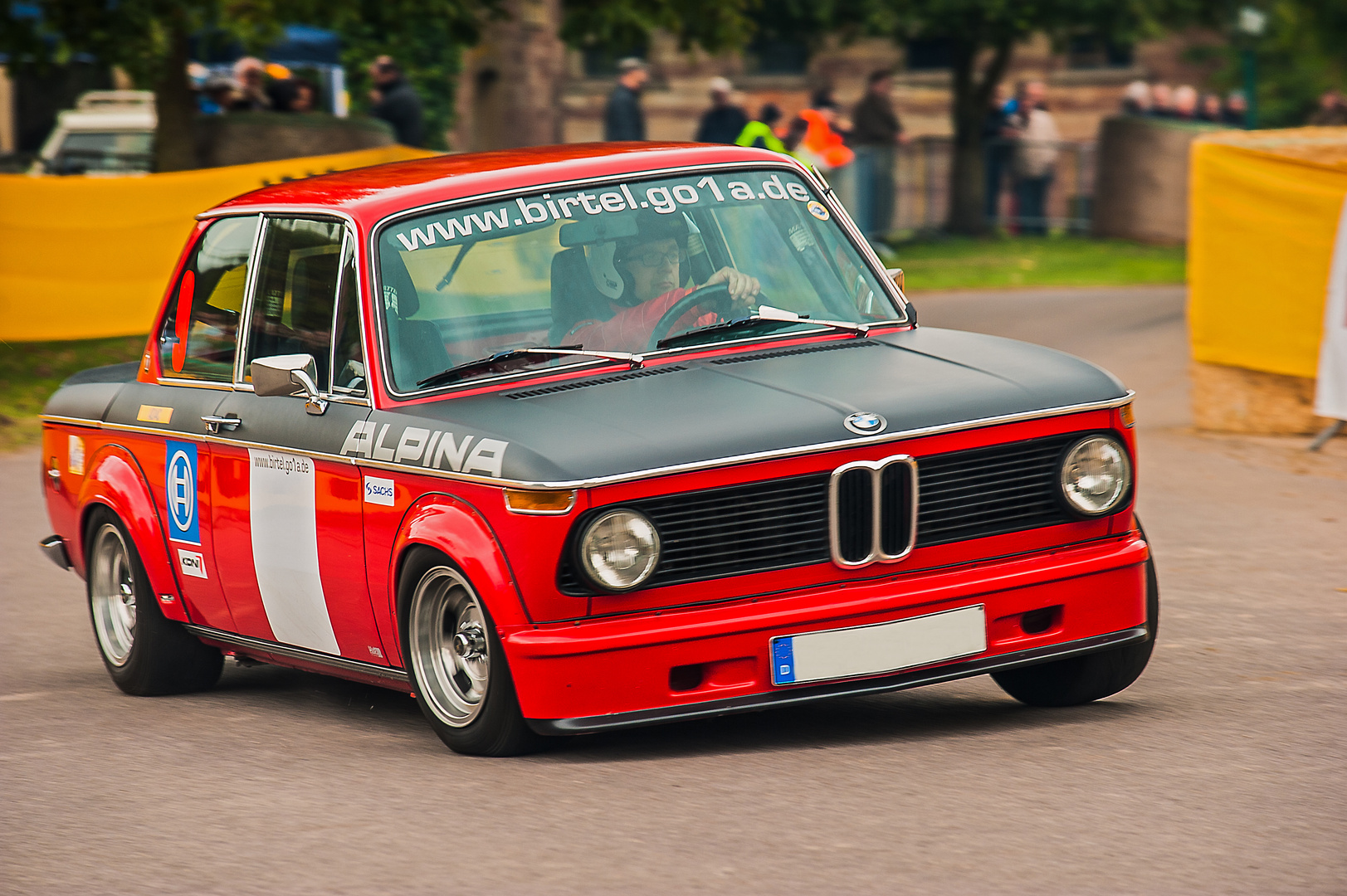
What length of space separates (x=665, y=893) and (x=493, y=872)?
0.45 metres

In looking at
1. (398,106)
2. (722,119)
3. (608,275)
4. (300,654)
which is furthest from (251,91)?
(608,275)

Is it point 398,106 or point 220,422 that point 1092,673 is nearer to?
point 220,422

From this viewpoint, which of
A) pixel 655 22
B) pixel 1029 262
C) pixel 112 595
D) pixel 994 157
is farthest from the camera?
pixel 994 157

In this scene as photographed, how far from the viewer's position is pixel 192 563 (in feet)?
23.4

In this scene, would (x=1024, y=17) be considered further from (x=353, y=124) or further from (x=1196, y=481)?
(x=1196, y=481)

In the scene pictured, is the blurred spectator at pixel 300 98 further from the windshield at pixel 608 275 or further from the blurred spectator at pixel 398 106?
the windshield at pixel 608 275

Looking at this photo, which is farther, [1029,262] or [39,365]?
[1029,262]

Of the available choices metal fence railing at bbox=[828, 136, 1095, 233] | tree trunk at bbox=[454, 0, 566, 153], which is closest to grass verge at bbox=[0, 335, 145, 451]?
tree trunk at bbox=[454, 0, 566, 153]

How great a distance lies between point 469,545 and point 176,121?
15746 millimetres

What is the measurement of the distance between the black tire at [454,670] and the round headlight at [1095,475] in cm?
168

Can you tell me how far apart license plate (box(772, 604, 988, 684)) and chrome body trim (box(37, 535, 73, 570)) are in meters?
3.68

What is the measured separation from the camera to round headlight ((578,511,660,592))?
5426 millimetres

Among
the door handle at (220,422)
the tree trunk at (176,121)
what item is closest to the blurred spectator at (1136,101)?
the tree trunk at (176,121)

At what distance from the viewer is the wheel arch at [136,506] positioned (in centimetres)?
732
